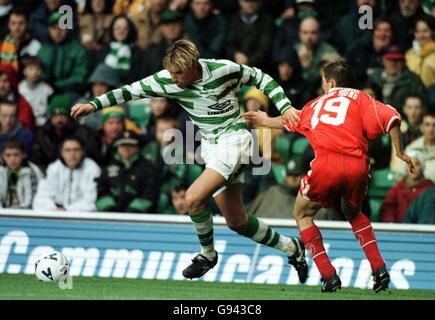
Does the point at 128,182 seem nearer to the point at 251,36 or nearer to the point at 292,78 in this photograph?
the point at 292,78

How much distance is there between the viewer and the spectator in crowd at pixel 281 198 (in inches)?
529

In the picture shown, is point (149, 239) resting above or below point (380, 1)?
below

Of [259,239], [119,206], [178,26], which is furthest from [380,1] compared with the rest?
[259,239]

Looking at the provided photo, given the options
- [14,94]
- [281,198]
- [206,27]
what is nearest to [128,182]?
[281,198]

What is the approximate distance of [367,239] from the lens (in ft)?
32.4

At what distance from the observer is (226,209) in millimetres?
10477

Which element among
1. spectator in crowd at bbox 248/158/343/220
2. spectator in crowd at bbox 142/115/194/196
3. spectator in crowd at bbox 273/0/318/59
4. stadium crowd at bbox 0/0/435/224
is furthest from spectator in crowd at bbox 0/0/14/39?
spectator in crowd at bbox 248/158/343/220

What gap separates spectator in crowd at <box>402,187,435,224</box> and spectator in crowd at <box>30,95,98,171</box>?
401 cm

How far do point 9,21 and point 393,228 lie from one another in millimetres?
6967

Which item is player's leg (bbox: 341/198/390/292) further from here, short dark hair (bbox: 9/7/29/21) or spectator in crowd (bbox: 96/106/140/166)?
short dark hair (bbox: 9/7/29/21)

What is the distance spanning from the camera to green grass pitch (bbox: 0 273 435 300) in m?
9.41

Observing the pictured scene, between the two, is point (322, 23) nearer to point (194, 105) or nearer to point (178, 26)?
point (178, 26)

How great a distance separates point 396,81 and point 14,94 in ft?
16.3

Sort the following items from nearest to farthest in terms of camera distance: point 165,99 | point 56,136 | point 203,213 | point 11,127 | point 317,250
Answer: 1. point 317,250
2. point 203,213
3. point 165,99
4. point 56,136
5. point 11,127
